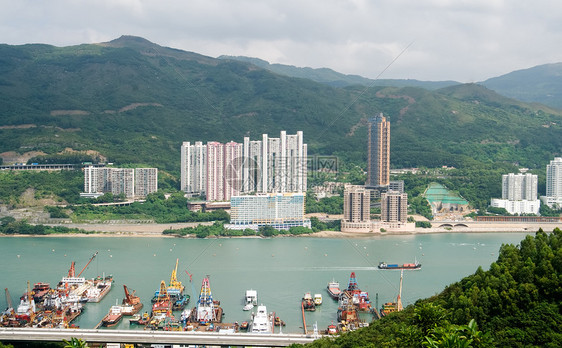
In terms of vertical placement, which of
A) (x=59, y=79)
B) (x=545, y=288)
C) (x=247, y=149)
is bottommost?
(x=545, y=288)

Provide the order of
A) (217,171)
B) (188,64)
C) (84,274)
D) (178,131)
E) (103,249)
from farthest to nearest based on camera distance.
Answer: (188,64) → (178,131) → (217,171) → (103,249) → (84,274)

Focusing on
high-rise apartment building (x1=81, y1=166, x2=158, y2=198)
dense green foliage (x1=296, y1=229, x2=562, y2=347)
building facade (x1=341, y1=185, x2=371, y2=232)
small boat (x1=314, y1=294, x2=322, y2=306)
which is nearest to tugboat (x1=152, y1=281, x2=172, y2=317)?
small boat (x1=314, y1=294, x2=322, y2=306)

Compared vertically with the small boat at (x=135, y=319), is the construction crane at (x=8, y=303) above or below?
above

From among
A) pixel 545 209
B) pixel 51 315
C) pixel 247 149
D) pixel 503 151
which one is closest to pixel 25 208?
pixel 247 149

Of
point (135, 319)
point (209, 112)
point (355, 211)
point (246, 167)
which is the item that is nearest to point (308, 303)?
point (135, 319)

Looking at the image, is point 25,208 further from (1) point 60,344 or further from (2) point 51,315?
(1) point 60,344

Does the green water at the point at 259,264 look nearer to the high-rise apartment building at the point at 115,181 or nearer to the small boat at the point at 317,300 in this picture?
the small boat at the point at 317,300

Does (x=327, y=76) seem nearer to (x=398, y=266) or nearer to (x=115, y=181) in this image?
(x=115, y=181)

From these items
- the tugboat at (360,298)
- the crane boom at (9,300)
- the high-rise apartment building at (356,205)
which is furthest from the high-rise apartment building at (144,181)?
the tugboat at (360,298)
